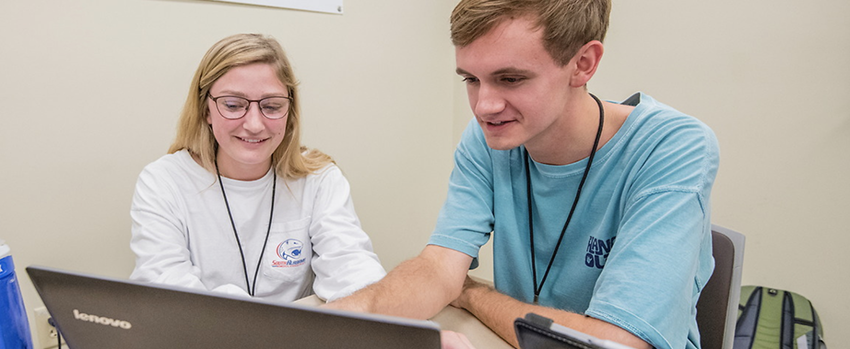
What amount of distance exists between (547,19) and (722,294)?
2.46ft

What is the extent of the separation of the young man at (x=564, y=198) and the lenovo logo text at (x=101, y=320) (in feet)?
1.46

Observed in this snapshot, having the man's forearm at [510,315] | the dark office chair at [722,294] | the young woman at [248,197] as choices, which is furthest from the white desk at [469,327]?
the dark office chair at [722,294]

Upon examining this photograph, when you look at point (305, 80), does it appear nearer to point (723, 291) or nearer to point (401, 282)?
point (401, 282)

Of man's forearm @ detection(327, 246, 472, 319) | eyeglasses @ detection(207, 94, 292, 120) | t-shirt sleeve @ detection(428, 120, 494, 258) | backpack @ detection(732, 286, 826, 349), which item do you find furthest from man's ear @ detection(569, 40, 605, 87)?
backpack @ detection(732, 286, 826, 349)

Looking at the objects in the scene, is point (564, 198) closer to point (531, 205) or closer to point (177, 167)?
point (531, 205)

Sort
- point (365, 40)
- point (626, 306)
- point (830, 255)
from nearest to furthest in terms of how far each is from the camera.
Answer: point (626, 306), point (830, 255), point (365, 40)

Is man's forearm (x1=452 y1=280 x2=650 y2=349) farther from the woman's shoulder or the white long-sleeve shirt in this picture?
the woman's shoulder

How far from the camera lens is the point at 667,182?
963 mm

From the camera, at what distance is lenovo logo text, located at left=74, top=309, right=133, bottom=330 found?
60 cm

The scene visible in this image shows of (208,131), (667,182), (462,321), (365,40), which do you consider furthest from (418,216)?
(667,182)

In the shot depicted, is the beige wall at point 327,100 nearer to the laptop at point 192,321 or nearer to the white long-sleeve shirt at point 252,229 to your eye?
the white long-sleeve shirt at point 252,229

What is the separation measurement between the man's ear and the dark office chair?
50 centimetres

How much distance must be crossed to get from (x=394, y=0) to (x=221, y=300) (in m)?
2.16

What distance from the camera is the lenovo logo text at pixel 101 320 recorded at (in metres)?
0.60
